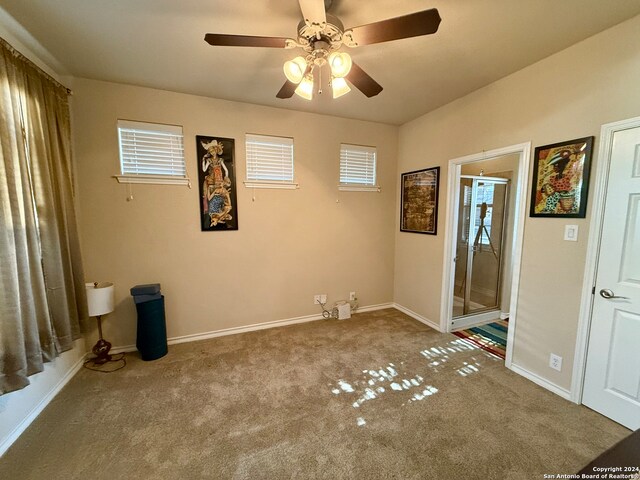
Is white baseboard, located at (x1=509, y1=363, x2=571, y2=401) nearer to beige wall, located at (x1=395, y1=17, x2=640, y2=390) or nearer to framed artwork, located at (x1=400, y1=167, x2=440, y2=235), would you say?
beige wall, located at (x1=395, y1=17, x2=640, y2=390)

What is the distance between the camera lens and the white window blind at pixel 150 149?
257 centimetres

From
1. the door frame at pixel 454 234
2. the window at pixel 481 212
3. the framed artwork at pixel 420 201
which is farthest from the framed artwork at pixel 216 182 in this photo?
the window at pixel 481 212

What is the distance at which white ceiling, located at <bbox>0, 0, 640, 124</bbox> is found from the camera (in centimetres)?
156

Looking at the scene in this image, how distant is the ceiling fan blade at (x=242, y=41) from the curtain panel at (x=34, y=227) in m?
1.37

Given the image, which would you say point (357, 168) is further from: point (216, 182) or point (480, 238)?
point (480, 238)

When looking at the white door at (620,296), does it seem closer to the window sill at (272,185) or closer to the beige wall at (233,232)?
the beige wall at (233,232)

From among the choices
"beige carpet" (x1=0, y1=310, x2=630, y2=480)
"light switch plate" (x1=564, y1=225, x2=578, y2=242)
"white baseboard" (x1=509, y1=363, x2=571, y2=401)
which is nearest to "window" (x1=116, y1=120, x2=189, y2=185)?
"beige carpet" (x1=0, y1=310, x2=630, y2=480)

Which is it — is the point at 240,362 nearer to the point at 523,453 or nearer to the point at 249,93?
the point at 523,453

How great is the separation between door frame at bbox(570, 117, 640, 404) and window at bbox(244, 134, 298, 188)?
2.69 metres

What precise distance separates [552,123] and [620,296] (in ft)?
4.48

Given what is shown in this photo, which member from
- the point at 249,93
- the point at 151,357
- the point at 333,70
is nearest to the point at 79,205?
the point at 151,357

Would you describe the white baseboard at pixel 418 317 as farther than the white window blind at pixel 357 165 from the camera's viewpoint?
No

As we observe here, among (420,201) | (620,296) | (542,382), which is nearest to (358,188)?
(420,201)

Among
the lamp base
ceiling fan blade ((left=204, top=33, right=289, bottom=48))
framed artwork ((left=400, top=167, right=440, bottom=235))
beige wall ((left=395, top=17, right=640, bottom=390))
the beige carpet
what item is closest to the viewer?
ceiling fan blade ((left=204, top=33, right=289, bottom=48))
